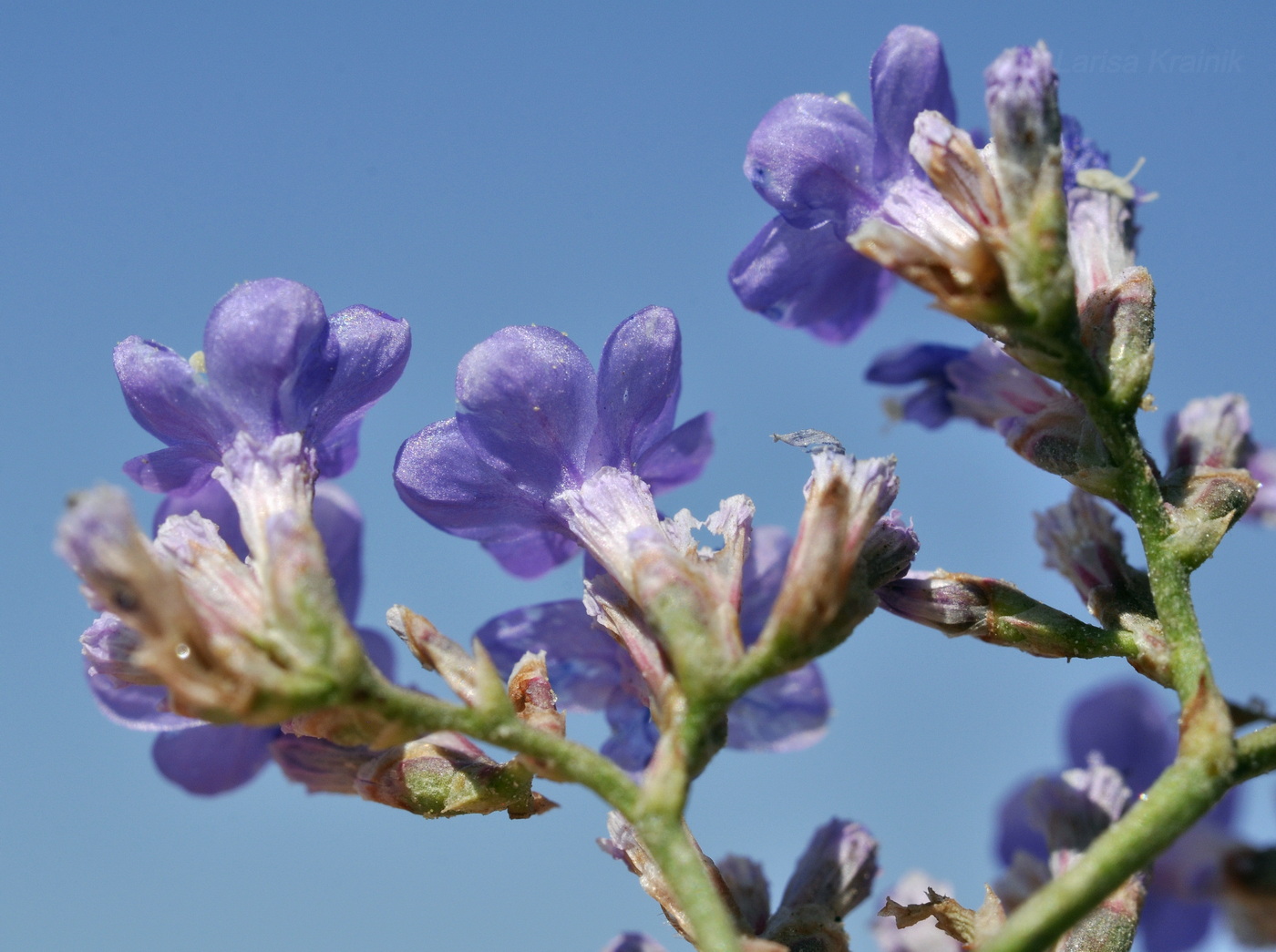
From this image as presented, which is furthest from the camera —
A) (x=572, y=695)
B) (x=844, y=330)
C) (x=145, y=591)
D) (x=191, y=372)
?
(x=844, y=330)

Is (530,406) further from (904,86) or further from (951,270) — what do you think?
(904,86)

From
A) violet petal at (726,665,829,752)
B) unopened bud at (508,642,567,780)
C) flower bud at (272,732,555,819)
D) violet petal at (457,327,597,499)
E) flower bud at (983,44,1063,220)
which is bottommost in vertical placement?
flower bud at (272,732,555,819)

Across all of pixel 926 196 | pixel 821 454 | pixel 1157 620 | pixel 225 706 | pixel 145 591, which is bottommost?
pixel 225 706

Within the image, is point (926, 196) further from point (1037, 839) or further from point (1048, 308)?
point (1037, 839)

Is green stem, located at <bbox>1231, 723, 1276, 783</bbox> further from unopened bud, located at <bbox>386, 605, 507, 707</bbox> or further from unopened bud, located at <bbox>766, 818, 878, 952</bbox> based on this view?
unopened bud, located at <bbox>386, 605, 507, 707</bbox>

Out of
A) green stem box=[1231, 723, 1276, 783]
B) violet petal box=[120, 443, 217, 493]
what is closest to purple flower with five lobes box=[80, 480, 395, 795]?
violet petal box=[120, 443, 217, 493]

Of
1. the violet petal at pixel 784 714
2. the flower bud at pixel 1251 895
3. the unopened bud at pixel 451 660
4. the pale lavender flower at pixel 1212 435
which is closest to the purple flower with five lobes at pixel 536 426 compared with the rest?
the unopened bud at pixel 451 660

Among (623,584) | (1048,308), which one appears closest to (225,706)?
(623,584)

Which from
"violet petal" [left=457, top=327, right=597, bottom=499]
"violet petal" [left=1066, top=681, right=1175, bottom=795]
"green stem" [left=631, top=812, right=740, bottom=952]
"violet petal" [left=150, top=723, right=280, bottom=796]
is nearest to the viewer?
"green stem" [left=631, top=812, right=740, bottom=952]
